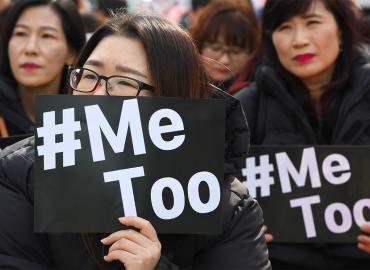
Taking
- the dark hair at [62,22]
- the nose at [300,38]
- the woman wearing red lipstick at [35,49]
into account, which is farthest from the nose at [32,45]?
the nose at [300,38]

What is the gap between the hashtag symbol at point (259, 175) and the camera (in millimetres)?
2830

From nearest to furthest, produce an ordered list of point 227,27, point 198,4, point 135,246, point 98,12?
1. point 135,246
2. point 227,27
3. point 98,12
4. point 198,4

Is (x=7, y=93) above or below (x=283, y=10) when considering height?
below

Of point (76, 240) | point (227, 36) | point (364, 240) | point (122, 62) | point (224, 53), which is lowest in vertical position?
point (364, 240)

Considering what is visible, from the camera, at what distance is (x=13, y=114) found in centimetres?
360

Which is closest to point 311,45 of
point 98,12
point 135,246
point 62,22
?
point 62,22

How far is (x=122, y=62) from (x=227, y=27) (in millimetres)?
2615

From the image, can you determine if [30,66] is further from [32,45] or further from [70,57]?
[70,57]

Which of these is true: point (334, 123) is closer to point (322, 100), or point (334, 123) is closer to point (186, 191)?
point (322, 100)

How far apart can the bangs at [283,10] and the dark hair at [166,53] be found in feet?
4.33

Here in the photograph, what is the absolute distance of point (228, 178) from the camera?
7.57ft

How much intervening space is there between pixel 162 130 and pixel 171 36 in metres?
0.33

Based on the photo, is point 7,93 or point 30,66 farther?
point 30,66

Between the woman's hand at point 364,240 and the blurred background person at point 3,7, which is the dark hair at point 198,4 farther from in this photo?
the woman's hand at point 364,240
